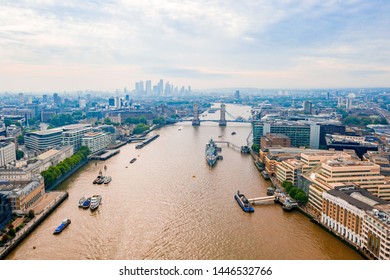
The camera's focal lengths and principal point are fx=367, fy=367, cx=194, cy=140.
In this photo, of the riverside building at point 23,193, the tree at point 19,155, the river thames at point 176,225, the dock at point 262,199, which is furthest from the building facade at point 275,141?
the tree at point 19,155

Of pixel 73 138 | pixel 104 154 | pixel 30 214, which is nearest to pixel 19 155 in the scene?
pixel 73 138

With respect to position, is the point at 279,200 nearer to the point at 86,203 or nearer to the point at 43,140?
the point at 86,203

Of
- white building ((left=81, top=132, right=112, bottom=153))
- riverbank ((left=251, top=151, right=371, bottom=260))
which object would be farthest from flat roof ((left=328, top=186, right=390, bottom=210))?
white building ((left=81, top=132, right=112, bottom=153))

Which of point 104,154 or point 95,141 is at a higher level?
point 95,141

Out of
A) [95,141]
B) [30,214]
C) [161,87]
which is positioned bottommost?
[30,214]

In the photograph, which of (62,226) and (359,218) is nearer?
(359,218)

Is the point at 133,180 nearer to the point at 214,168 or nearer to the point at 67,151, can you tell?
the point at 214,168
